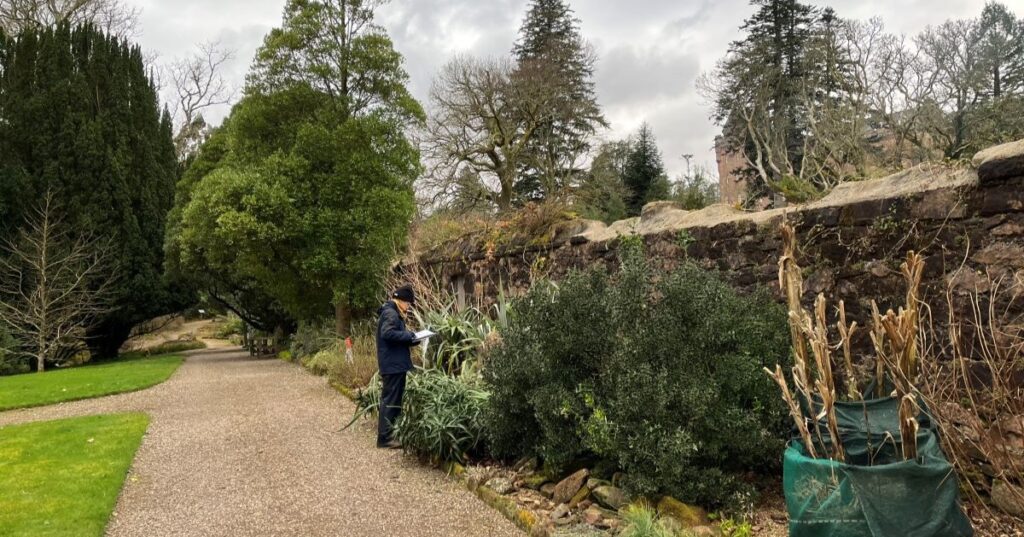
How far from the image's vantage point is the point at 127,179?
21.4 meters

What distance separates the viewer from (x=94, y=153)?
20.1 metres

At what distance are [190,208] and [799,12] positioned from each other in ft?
67.6

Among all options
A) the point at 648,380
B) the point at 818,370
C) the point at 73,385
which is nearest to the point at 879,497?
the point at 818,370

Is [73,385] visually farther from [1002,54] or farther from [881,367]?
[1002,54]

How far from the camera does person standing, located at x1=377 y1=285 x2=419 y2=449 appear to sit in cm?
609

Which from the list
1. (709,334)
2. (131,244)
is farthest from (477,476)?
(131,244)

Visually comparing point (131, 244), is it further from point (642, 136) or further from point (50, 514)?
point (50, 514)

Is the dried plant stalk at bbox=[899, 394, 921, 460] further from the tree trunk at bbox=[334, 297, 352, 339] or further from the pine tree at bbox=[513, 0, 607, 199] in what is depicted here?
the pine tree at bbox=[513, 0, 607, 199]

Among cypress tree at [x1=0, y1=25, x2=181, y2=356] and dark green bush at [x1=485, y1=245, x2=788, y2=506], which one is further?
cypress tree at [x1=0, y1=25, x2=181, y2=356]

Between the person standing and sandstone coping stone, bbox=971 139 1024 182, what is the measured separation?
452 cm

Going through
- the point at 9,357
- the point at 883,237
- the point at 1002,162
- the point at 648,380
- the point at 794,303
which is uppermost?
the point at 1002,162

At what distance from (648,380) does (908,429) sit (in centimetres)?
135

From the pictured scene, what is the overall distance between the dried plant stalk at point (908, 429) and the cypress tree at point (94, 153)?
22.0 metres

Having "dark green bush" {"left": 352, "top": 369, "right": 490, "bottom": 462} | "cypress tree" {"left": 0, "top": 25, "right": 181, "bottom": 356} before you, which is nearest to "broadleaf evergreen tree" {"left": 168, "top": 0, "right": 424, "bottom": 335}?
"cypress tree" {"left": 0, "top": 25, "right": 181, "bottom": 356}
